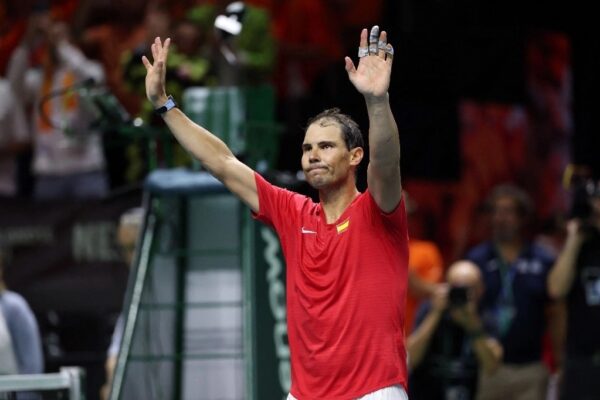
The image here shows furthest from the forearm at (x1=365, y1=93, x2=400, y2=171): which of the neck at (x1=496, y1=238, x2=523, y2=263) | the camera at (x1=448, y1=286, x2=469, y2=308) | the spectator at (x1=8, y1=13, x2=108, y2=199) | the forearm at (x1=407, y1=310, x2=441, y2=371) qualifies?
the spectator at (x1=8, y1=13, x2=108, y2=199)

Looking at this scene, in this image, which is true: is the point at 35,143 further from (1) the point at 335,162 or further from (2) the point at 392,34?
(1) the point at 335,162

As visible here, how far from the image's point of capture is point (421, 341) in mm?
9875

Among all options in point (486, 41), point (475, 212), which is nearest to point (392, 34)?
point (486, 41)

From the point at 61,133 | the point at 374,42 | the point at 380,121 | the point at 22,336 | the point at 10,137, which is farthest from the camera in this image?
the point at 10,137

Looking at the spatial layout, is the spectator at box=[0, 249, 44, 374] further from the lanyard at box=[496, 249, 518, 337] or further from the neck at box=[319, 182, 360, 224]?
the neck at box=[319, 182, 360, 224]

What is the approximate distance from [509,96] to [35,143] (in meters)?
3.66

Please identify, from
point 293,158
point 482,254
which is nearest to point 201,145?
point 482,254

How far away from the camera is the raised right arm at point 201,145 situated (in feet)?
21.8

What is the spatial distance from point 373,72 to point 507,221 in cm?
463

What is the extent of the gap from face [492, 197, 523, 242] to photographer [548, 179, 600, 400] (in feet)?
1.18

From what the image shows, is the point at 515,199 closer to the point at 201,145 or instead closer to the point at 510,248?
the point at 510,248

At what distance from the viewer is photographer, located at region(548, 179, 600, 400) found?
10164mm

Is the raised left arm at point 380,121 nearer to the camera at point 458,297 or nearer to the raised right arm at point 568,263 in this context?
the camera at point 458,297

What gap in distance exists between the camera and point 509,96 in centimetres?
1206
